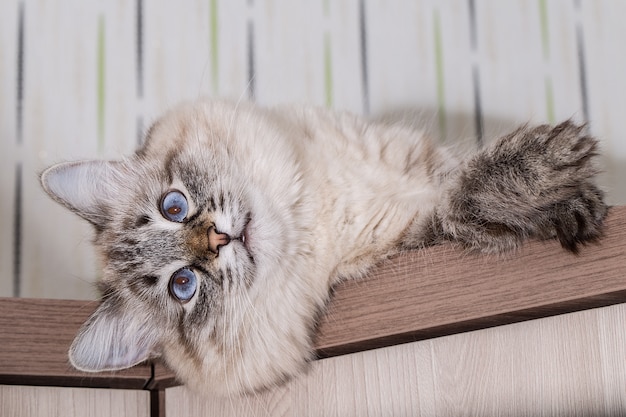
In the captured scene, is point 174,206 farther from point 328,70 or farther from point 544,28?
point 544,28

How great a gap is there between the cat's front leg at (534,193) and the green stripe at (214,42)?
1.19 meters

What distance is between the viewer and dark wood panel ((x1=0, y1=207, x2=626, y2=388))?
3.35 feet

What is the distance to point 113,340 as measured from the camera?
4.48 feet

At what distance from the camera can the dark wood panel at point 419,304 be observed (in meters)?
1.02

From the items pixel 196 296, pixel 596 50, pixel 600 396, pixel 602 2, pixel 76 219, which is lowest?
pixel 600 396

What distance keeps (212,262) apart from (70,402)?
0.37m

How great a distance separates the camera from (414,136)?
1.54 metres

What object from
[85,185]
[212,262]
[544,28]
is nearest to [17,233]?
[85,185]

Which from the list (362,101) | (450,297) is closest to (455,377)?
(450,297)

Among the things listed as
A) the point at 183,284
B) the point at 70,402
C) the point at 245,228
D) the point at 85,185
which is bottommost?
the point at 70,402

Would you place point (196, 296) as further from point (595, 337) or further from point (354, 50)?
point (354, 50)

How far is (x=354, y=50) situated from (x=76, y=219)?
1000mm

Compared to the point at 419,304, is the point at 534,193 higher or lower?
higher

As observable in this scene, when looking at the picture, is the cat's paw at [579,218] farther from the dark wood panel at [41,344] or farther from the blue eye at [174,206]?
the dark wood panel at [41,344]
